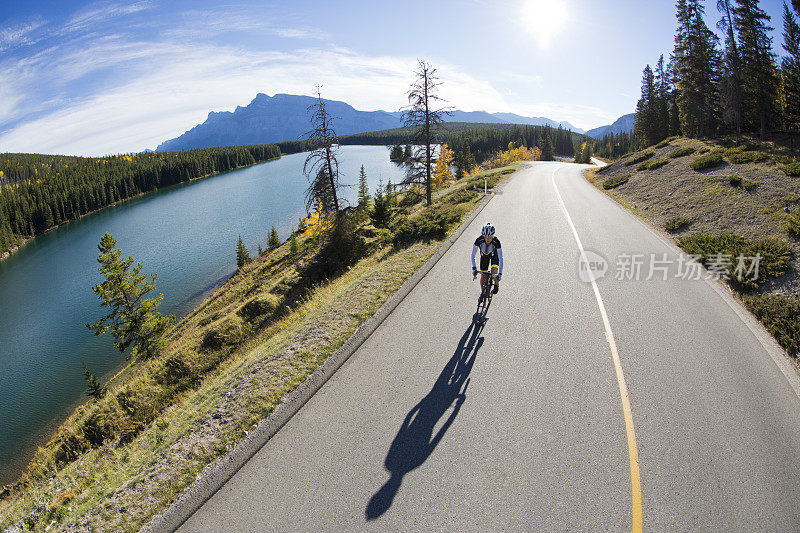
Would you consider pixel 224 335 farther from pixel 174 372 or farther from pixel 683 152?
pixel 683 152

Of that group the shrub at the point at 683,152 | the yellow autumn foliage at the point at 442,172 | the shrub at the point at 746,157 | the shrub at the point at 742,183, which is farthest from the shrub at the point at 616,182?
the yellow autumn foliage at the point at 442,172

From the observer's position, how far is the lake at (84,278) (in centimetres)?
2264

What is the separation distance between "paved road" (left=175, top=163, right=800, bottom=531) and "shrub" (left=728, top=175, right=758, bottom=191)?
33.7 feet

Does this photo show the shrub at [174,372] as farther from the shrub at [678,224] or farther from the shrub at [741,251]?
the shrub at [678,224]

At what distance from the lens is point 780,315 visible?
7.90 m

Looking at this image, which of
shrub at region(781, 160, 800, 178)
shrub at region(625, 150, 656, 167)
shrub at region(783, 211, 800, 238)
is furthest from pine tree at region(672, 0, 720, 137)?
shrub at region(783, 211, 800, 238)

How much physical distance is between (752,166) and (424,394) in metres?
23.2

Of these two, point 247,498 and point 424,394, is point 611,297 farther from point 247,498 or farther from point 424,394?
point 247,498

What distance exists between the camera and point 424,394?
232 inches

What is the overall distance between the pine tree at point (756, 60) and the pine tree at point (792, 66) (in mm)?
916

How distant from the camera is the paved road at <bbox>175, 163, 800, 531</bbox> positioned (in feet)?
13.2

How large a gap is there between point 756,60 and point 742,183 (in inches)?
1081

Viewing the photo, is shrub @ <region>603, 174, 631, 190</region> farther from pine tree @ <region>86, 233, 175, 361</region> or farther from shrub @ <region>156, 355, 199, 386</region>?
pine tree @ <region>86, 233, 175, 361</region>

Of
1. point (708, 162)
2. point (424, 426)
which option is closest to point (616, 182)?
point (708, 162)
